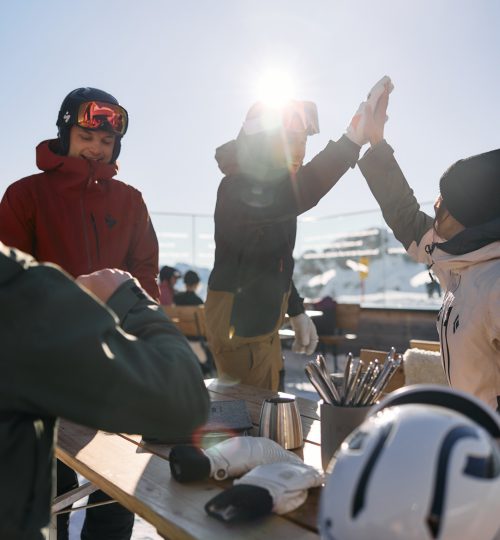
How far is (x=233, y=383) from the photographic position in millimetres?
2027

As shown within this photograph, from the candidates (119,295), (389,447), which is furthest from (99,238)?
(389,447)

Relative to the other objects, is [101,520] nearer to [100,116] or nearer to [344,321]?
[100,116]

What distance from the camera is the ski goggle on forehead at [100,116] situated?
198cm

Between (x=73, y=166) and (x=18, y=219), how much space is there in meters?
0.27

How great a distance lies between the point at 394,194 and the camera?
78.0 inches

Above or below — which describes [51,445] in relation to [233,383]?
above

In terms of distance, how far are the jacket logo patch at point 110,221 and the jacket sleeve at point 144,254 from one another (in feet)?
0.32

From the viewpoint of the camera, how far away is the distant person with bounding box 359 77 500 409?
1380mm

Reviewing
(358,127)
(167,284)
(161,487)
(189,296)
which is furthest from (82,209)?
(167,284)

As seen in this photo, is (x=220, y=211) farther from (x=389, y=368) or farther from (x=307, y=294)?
(x=307, y=294)

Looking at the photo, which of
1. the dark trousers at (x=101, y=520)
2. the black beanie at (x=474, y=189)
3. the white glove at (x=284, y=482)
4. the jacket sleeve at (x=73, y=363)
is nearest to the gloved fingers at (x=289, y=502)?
the white glove at (x=284, y=482)

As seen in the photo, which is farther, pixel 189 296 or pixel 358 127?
pixel 189 296

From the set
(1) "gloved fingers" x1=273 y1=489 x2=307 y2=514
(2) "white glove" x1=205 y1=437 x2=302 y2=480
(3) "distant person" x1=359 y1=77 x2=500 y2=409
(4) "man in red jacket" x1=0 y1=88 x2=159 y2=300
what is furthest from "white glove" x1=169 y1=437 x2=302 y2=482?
(4) "man in red jacket" x1=0 y1=88 x2=159 y2=300

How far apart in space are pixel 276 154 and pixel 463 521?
1687 mm
